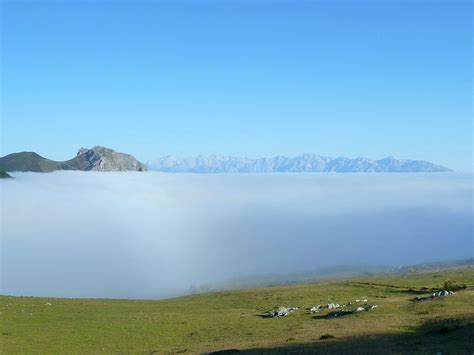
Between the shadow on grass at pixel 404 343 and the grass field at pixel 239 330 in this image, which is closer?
the shadow on grass at pixel 404 343

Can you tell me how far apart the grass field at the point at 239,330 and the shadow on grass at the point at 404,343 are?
0.25ft

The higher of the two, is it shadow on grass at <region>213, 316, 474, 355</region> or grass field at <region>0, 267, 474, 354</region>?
shadow on grass at <region>213, 316, 474, 355</region>

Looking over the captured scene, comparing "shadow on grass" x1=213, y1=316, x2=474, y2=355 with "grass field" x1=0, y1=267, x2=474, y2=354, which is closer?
"shadow on grass" x1=213, y1=316, x2=474, y2=355

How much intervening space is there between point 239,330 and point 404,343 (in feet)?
80.5

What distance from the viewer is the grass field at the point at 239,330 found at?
42594 mm

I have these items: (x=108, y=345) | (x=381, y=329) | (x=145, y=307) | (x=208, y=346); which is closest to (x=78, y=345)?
(x=108, y=345)

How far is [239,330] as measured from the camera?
60.5 meters

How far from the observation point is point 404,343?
135 ft

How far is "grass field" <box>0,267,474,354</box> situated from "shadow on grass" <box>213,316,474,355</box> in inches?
3.0

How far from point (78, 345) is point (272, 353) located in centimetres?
2597

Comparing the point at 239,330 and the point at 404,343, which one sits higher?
the point at 404,343

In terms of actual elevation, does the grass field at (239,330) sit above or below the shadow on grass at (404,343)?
below

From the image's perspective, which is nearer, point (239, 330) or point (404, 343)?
point (404, 343)

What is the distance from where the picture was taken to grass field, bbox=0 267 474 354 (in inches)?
1677
